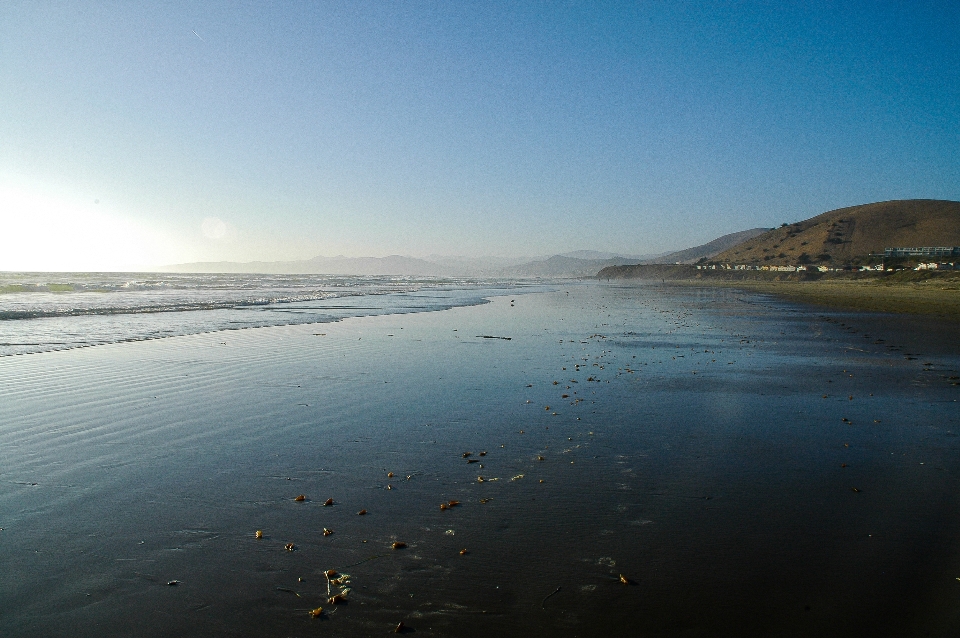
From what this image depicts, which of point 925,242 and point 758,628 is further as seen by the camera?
point 925,242

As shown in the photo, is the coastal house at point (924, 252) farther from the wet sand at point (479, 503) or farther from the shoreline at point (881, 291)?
the wet sand at point (479, 503)

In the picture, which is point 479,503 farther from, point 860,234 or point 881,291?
point 860,234

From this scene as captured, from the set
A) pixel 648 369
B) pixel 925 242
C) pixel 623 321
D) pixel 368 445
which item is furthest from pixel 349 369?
pixel 925 242

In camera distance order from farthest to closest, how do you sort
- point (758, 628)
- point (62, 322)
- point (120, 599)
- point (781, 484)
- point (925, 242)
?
point (925, 242), point (62, 322), point (781, 484), point (120, 599), point (758, 628)

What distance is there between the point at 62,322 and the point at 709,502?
103ft

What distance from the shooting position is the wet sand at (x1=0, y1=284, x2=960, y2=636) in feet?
14.8

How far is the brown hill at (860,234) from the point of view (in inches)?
5138

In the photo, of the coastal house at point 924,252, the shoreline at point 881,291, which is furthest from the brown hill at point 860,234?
the shoreline at point 881,291

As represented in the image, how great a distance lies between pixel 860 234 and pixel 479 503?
169 metres

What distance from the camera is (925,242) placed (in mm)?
128625

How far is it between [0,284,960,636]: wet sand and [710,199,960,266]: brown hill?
132 meters

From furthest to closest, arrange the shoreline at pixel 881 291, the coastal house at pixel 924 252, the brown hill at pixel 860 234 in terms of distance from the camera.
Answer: the brown hill at pixel 860 234 < the coastal house at pixel 924 252 < the shoreline at pixel 881 291

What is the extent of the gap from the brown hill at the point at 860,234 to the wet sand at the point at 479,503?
433 ft

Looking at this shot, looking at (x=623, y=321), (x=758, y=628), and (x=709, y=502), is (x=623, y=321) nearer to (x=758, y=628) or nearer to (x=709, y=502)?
(x=709, y=502)
